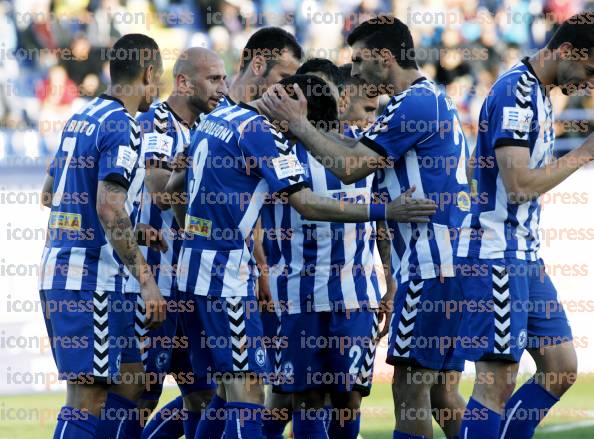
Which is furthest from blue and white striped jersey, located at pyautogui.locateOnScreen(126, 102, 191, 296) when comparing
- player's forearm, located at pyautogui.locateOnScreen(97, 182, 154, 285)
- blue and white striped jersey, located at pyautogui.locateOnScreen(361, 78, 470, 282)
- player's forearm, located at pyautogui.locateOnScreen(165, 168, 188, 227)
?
blue and white striped jersey, located at pyautogui.locateOnScreen(361, 78, 470, 282)

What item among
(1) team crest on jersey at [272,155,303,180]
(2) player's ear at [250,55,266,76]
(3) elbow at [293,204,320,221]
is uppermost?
(2) player's ear at [250,55,266,76]

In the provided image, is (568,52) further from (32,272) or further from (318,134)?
(32,272)

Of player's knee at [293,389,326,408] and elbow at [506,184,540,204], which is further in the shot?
player's knee at [293,389,326,408]

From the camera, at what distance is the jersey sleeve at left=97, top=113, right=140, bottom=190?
199 inches

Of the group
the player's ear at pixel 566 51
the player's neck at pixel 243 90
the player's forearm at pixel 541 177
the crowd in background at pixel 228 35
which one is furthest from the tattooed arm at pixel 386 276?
the crowd in background at pixel 228 35

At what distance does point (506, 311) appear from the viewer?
4934mm

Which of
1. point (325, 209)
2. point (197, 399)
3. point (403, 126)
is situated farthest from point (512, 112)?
point (197, 399)

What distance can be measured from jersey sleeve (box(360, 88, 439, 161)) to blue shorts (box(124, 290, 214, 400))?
54.8 inches

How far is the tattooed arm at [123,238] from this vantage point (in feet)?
16.4

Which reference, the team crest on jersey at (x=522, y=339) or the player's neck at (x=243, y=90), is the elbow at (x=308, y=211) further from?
the player's neck at (x=243, y=90)

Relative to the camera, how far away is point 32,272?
36.1 ft

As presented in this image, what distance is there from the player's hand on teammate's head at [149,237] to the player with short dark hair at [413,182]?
1.01 m

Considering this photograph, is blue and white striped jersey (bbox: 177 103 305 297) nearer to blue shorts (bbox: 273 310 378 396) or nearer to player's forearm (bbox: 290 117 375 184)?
player's forearm (bbox: 290 117 375 184)

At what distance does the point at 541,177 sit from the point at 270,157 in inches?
48.0
